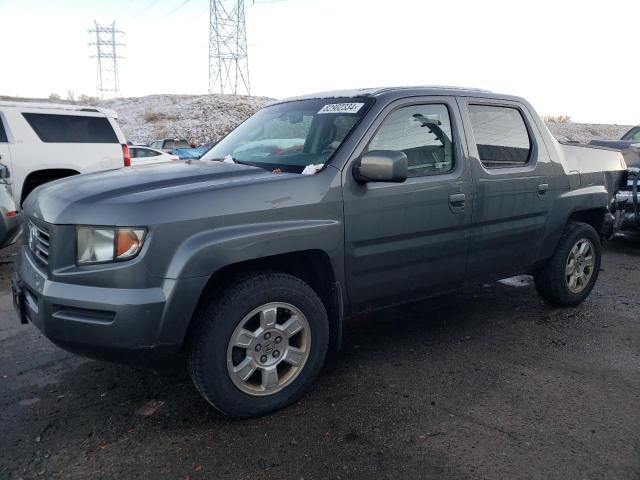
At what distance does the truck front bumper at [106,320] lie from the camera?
8.44 feet

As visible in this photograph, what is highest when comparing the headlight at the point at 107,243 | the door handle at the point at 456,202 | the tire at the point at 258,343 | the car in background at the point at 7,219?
the door handle at the point at 456,202

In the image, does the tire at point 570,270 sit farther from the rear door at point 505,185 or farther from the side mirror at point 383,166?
the side mirror at point 383,166

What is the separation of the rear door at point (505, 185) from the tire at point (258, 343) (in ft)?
4.80

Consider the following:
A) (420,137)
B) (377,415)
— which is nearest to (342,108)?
(420,137)

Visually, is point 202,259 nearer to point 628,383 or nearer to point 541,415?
point 541,415

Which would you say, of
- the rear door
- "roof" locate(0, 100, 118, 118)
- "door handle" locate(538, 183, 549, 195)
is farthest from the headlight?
"roof" locate(0, 100, 118, 118)

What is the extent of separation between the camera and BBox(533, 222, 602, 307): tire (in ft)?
15.5

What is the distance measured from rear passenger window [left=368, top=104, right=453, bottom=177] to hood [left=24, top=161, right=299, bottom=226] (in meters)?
0.80

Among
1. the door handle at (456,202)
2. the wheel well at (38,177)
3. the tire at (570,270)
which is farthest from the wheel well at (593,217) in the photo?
the wheel well at (38,177)

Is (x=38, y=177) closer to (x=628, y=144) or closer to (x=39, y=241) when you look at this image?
(x=39, y=241)

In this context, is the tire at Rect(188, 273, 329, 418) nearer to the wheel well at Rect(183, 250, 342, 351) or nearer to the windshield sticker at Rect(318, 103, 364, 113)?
the wheel well at Rect(183, 250, 342, 351)

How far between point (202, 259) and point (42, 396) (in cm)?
154

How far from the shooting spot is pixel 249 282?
289 centimetres

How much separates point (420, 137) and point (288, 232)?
4.26 feet
